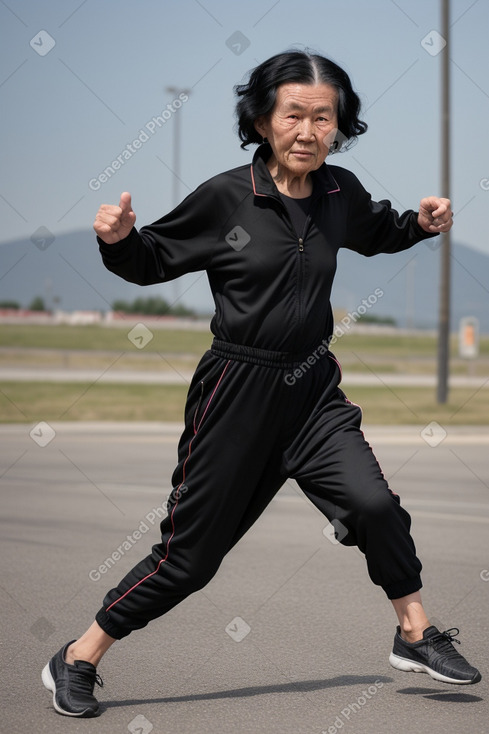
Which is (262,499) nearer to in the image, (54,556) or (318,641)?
(318,641)

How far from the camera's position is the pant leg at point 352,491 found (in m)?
3.91

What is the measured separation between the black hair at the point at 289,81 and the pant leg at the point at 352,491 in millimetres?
897

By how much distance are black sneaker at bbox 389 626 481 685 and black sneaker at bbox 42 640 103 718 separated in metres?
1.08

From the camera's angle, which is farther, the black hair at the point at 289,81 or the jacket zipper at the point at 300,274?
the black hair at the point at 289,81

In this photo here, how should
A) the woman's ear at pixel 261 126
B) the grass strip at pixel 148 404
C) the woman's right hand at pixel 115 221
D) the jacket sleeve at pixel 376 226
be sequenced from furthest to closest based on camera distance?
the grass strip at pixel 148 404 → the jacket sleeve at pixel 376 226 → the woman's ear at pixel 261 126 → the woman's right hand at pixel 115 221

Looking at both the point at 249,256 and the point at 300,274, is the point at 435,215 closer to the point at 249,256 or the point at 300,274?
the point at 300,274

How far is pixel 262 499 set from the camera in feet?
13.3

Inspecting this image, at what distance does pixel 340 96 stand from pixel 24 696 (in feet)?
7.92

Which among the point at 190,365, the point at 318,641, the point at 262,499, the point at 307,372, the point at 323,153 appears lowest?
the point at 190,365

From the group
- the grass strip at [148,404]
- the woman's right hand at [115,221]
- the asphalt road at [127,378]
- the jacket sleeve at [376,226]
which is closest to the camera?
the woman's right hand at [115,221]

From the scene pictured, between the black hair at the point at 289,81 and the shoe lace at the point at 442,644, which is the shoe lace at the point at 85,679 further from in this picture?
the black hair at the point at 289,81

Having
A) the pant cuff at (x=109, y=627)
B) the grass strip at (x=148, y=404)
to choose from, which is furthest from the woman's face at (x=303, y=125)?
the grass strip at (x=148, y=404)

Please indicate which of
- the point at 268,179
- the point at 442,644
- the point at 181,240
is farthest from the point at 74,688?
the point at 268,179

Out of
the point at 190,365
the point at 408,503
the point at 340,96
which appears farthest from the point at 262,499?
the point at 190,365
